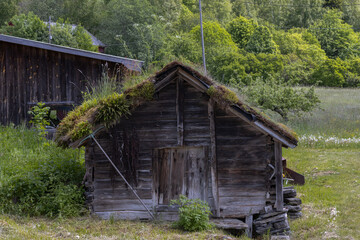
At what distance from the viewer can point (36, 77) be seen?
17.1 meters

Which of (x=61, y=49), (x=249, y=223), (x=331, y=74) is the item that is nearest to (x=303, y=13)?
(x=331, y=74)

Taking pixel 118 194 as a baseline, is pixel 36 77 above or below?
above

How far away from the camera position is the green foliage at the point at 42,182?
10992 millimetres

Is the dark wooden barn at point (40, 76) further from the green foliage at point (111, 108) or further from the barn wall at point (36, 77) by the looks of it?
the green foliage at point (111, 108)

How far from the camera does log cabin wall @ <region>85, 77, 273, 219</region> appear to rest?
11.2 metres

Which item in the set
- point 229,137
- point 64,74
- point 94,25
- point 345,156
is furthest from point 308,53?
point 229,137

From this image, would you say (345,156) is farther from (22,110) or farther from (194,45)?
(194,45)

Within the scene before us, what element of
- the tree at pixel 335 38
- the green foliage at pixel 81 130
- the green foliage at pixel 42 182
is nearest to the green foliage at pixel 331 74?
the tree at pixel 335 38

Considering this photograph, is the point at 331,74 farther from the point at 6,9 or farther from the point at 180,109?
the point at 180,109

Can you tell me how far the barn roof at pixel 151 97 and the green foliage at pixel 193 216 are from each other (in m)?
2.37

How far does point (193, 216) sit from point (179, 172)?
1.64 meters

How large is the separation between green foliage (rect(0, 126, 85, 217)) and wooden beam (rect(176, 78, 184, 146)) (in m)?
2.97

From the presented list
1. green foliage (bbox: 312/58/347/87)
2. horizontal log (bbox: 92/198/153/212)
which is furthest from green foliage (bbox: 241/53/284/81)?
horizontal log (bbox: 92/198/153/212)

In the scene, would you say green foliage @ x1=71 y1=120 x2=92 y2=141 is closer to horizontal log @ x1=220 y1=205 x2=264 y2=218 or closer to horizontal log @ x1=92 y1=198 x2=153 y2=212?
horizontal log @ x1=92 y1=198 x2=153 y2=212
